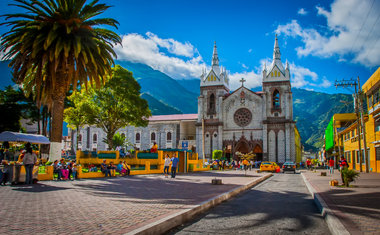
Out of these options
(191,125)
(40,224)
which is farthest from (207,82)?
(40,224)

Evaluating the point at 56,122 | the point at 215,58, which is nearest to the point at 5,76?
the point at 215,58

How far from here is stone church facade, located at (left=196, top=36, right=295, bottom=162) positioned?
5691 centimetres

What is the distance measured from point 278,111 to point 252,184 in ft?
141

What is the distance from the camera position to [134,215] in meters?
6.99

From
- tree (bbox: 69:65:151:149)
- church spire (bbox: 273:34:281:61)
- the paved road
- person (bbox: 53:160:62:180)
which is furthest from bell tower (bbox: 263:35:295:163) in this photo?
the paved road

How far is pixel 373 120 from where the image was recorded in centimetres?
3231

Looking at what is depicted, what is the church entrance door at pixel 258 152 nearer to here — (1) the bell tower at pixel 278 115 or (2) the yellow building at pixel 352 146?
(1) the bell tower at pixel 278 115

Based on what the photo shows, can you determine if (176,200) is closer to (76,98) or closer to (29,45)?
(29,45)

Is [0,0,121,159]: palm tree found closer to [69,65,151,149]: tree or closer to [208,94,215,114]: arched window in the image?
[69,65,151,149]: tree

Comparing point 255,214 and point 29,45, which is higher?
point 29,45

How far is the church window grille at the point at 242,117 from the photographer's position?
59.9 metres

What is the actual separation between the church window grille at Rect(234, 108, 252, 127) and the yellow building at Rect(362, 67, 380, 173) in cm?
2636

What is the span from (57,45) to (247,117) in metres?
47.6

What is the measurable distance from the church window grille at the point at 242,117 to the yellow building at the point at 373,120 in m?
26.4
